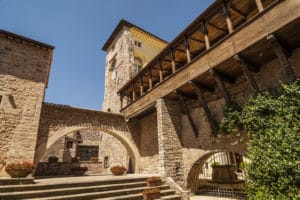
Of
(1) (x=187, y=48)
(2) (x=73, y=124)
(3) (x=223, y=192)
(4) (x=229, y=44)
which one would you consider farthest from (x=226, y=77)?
(2) (x=73, y=124)

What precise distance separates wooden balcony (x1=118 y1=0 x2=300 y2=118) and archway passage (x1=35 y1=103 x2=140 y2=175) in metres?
2.41

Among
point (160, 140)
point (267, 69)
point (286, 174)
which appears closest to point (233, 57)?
point (267, 69)

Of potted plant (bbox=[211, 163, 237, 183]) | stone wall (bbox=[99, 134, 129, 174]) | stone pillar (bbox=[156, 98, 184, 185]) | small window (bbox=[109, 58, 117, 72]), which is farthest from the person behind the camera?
small window (bbox=[109, 58, 117, 72])

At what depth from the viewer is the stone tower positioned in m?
15.5

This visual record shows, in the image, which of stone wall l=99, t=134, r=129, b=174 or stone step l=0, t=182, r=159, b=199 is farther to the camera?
stone wall l=99, t=134, r=129, b=174

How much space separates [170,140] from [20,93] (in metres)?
7.65

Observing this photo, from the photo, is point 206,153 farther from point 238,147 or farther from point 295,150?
point 295,150

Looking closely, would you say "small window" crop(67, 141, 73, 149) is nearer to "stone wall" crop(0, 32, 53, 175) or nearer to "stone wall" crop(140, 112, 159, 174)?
"stone wall" crop(140, 112, 159, 174)

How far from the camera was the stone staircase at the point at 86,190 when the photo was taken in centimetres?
522

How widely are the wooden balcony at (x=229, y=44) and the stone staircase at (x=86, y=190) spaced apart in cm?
416

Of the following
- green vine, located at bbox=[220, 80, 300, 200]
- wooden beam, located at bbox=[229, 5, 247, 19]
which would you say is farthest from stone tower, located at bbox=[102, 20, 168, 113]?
green vine, located at bbox=[220, 80, 300, 200]

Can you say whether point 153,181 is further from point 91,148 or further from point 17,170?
point 91,148

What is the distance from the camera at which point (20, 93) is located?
8.49 m

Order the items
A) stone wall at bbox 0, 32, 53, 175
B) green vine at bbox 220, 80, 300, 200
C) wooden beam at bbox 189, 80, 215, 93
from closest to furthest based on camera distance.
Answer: green vine at bbox 220, 80, 300, 200, wooden beam at bbox 189, 80, 215, 93, stone wall at bbox 0, 32, 53, 175
